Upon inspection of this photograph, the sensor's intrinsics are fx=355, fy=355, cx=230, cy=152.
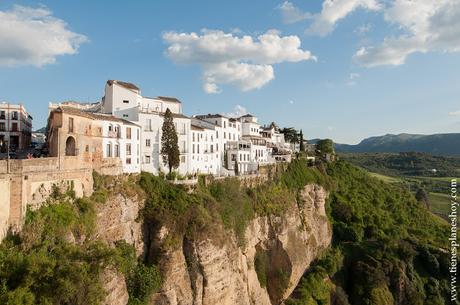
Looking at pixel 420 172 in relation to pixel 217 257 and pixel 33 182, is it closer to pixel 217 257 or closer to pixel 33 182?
pixel 217 257

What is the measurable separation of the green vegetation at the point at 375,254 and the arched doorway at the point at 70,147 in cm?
3010

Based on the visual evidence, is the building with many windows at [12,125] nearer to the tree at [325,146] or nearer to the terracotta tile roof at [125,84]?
the terracotta tile roof at [125,84]

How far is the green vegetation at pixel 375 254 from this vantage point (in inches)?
1884

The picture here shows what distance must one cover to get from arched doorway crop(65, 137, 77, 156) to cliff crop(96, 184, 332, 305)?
14.7 feet

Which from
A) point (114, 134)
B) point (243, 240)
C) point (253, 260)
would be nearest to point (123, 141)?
point (114, 134)

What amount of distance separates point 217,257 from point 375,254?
30.9 meters

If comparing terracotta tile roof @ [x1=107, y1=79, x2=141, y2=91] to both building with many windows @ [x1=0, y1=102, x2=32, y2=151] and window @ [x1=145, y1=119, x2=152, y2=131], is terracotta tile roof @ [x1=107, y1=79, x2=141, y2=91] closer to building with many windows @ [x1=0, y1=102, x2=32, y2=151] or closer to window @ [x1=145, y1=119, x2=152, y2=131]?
window @ [x1=145, y1=119, x2=152, y2=131]

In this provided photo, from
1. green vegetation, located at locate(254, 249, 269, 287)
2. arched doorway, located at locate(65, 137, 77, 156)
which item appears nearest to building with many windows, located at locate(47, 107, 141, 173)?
arched doorway, located at locate(65, 137, 77, 156)

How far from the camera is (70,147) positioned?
25844mm

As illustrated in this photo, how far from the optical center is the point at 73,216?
22.4m

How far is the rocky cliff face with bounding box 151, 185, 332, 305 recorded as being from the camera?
2897 cm

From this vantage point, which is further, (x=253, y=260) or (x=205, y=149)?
(x=205, y=149)

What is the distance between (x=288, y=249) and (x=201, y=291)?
17.9 m

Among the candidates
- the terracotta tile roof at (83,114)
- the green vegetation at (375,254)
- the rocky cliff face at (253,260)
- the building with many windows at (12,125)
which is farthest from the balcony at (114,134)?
the green vegetation at (375,254)
